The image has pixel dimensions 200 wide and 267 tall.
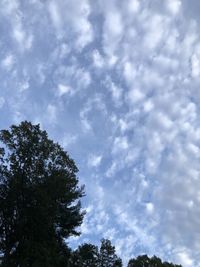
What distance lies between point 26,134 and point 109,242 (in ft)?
85.4

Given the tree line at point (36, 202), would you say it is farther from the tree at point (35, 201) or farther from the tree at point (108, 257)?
the tree at point (108, 257)

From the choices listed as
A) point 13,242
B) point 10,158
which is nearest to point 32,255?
point 13,242

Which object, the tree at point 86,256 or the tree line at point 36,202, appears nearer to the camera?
the tree line at point 36,202

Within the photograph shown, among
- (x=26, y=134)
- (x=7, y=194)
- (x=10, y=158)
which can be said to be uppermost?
(x=26, y=134)

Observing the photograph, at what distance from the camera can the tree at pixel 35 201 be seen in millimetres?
37062

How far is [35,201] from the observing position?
3894 centimetres

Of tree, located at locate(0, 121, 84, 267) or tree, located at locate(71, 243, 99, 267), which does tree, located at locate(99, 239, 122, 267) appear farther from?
tree, located at locate(0, 121, 84, 267)

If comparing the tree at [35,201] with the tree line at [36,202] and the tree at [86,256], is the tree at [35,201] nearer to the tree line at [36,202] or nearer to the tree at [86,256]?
the tree line at [36,202]

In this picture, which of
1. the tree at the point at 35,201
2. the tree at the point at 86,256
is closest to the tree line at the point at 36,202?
the tree at the point at 35,201

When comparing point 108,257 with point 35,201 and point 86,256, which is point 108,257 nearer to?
point 86,256

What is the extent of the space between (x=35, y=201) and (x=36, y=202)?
0.16 m

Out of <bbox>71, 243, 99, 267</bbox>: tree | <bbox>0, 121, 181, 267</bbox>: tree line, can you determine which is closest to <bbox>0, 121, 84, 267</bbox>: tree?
<bbox>0, 121, 181, 267</bbox>: tree line

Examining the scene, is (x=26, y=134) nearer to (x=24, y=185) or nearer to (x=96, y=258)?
(x=24, y=185)

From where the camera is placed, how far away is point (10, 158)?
4012cm
